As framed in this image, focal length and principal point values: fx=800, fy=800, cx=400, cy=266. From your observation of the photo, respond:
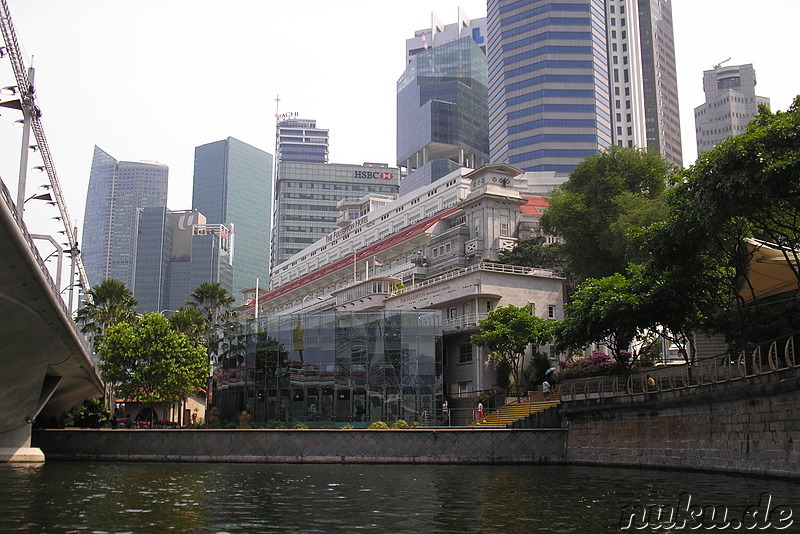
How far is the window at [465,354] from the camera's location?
206ft

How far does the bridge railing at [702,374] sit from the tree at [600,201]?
23.0 metres

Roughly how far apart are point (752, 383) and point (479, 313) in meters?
34.2

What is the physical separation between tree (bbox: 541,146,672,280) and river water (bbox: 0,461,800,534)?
106ft

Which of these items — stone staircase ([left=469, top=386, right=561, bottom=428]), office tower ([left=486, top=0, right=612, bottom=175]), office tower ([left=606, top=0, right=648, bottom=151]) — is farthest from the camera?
office tower ([left=606, top=0, right=648, bottom=151])

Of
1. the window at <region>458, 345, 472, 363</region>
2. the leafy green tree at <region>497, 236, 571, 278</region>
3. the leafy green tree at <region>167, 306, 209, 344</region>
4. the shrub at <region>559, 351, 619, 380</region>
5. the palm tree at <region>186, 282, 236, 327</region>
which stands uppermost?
the leafy green tree at <region>497, 236, 571, 278</region>

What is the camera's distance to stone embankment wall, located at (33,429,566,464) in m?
42.7

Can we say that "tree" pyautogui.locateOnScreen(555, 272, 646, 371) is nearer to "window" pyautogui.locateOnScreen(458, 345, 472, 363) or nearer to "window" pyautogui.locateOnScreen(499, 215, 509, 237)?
"window" pyautogui.locateOnScreen(458, 345, 472, 363)

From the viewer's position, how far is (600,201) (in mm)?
68250

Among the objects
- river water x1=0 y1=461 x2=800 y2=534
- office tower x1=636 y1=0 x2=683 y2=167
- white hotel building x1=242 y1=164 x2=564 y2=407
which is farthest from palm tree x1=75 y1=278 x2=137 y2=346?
office tower x1=636 y1=0 x2=683 y2=167

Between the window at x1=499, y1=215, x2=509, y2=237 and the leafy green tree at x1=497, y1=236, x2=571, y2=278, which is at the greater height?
the window at x1=499, y1=215, x2=509, y2=237

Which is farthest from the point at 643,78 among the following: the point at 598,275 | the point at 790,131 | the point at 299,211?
the point at 790,131

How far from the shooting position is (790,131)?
28.8m

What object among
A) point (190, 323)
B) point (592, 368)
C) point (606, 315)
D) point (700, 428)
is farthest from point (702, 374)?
point (190, 323)

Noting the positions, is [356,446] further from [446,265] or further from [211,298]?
[446,265]
